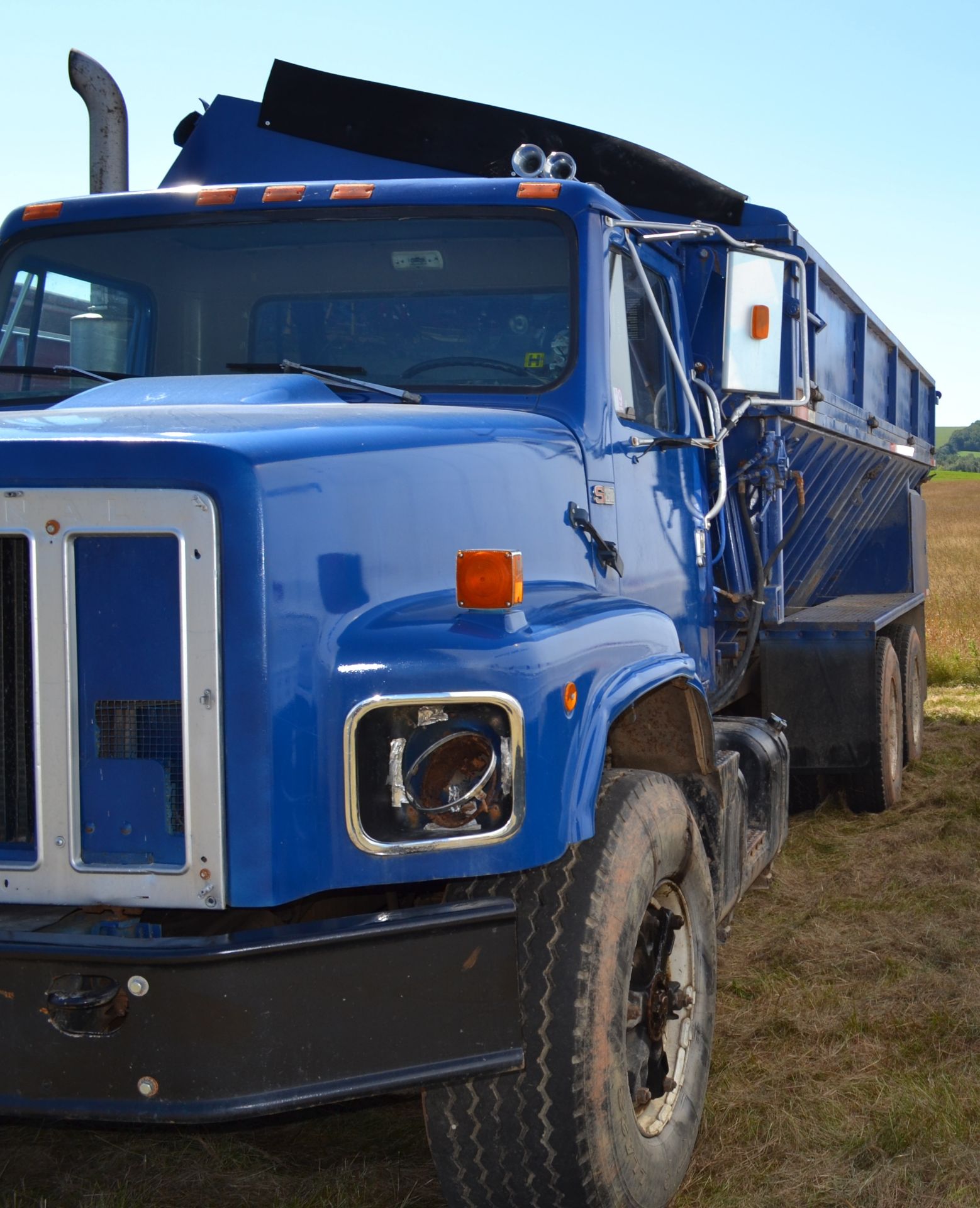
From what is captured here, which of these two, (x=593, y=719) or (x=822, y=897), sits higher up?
(x=593, y=719)

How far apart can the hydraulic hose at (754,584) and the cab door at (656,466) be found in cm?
70

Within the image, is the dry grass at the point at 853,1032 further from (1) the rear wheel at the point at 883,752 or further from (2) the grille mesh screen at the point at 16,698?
(2) the grille mesh screen at the point at 16,698

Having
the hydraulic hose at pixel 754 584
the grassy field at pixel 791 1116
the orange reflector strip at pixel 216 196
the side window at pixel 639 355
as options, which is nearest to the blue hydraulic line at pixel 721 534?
the hydraulic hose at pixel 754 584

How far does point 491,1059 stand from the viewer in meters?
2.56

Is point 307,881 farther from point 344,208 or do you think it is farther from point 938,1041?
point 938,1041

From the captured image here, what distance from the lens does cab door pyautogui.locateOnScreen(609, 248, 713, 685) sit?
393 cm

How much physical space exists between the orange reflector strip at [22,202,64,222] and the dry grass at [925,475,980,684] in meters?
9.50

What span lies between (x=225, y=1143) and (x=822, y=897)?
2.95m

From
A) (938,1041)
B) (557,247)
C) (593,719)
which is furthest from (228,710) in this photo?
(938,1041)

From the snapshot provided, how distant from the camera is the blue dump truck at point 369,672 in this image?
2.42 metres

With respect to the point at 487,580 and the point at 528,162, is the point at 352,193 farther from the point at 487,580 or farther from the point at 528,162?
the point at 487,580

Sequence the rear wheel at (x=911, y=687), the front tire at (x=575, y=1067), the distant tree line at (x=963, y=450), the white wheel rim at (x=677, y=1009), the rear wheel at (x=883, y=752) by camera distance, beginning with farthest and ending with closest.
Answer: the distant tree line at (x=963, y=450)
the rear wheel at (x=911, y=687)
the rear wheel at (x=883, y=752)
the white wheel rim at (x=677, y=1009)
the front tire at (x=575, y=1067)

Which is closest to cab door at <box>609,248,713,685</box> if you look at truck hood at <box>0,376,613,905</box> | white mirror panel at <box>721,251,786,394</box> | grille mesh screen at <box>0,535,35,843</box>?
white mirror panel at <box>721,251,786,394</box>

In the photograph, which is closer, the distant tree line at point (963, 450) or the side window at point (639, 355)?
the side window at point (639, 355)
